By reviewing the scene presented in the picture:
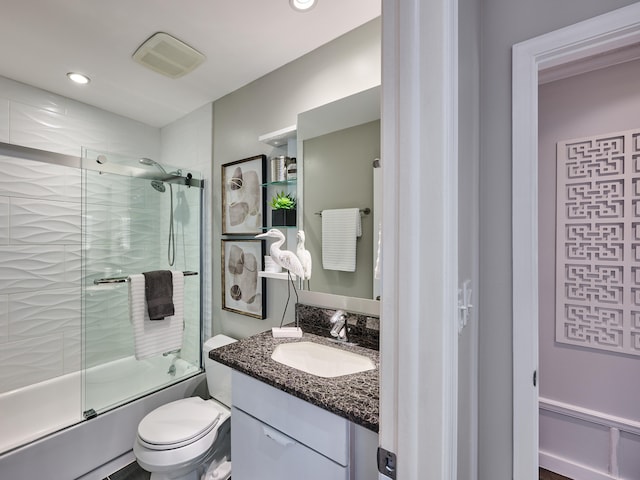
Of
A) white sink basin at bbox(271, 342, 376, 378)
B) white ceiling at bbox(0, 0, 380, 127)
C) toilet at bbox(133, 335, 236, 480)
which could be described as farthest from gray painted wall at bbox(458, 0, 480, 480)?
toilet at bbox(133, 335, 236, 480)

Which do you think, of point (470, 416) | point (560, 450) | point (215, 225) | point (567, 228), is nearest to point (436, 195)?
point (470, 416)

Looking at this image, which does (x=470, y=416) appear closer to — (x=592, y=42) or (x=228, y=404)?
(x=592, y=42)

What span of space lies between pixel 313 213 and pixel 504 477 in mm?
1325

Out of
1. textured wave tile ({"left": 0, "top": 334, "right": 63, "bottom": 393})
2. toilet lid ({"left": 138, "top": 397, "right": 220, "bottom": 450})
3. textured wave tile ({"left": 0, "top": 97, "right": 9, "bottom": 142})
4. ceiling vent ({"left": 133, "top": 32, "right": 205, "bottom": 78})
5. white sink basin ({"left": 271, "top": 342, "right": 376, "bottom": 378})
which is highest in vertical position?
ceiling vent ({"left": 133, "top": 32, "right": 205, "bottom": 78})

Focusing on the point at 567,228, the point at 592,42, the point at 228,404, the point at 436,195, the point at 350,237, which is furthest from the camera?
the point at 228,404

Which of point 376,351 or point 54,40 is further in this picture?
point 54,40

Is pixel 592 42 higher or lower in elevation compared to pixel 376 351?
higher

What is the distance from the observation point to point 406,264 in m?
0.55

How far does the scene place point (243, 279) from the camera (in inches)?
78.5

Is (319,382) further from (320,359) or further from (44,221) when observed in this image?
(44,221)

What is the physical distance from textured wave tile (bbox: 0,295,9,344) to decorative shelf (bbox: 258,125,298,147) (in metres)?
2.02

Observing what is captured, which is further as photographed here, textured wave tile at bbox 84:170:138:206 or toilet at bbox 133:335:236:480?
textured wave tile at bbox 84:170:138:206

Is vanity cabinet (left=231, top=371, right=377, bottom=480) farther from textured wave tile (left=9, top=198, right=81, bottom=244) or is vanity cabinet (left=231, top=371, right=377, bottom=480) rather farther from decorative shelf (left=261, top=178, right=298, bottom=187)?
textured wave tile (left=9, top=198, right=81, bottom=244)

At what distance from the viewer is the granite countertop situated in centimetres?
82
